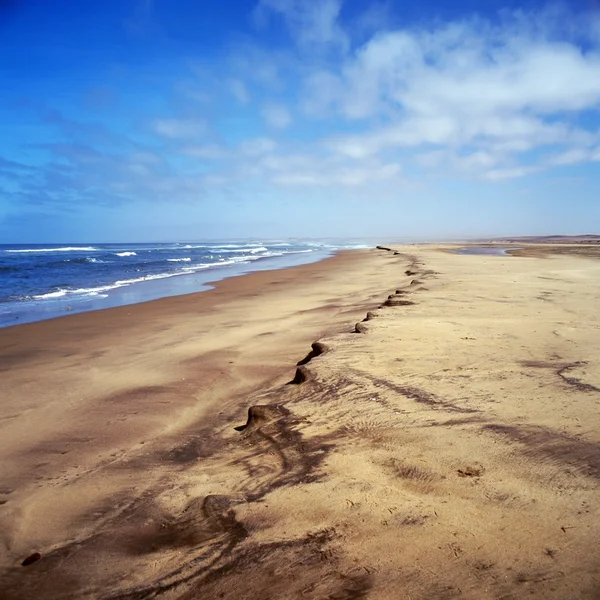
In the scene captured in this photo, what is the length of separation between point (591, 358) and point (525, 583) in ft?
10.1

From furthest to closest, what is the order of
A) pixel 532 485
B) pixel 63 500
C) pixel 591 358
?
pixel 591 358, pixel 63 500, pixel 532 485

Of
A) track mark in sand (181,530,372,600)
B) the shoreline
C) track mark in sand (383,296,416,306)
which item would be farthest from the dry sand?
the shoreline

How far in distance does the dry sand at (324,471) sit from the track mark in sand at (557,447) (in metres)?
0.01

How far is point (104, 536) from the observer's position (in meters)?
2.28

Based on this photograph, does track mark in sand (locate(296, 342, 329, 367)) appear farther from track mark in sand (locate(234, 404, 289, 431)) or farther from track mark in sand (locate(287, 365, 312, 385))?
track mark in sand (locate(234, 404, 289, 431))

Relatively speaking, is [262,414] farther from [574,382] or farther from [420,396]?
[574,382]

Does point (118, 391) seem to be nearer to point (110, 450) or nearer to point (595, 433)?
point (110, 450)

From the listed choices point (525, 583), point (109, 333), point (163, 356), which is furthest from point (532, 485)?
point (109, 333)

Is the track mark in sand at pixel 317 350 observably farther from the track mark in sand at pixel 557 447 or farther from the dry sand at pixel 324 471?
the track mark in sand at pixel 557 447

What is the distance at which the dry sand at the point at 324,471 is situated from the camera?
178 cm

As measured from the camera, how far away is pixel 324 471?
8.03ft

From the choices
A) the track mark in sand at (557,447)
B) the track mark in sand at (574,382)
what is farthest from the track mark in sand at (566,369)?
the track mark in sand at (557,447)

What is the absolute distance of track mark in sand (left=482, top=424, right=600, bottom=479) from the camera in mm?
2307

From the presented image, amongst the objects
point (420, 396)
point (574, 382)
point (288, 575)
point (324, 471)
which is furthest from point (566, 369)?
point (288, 575)
